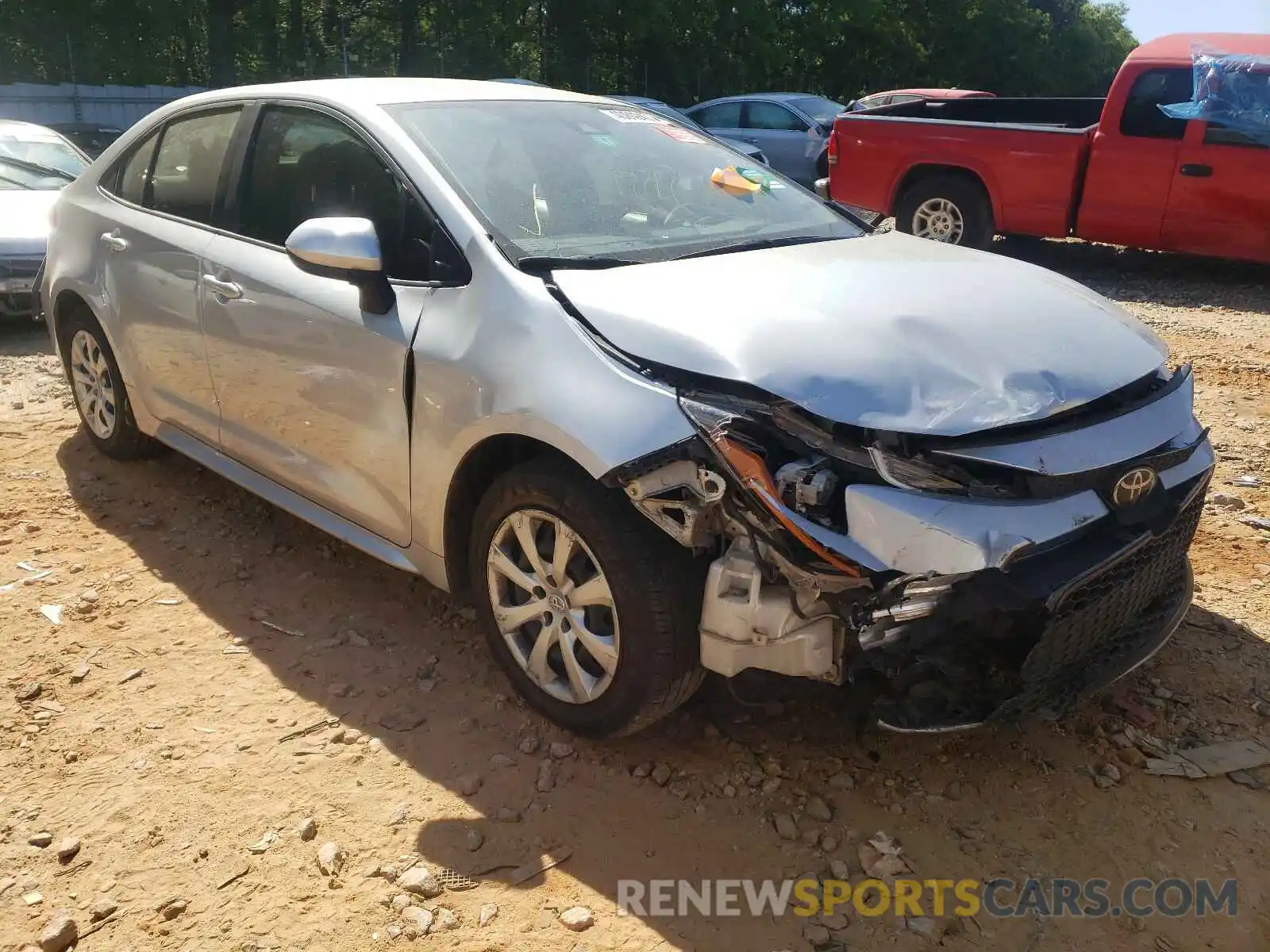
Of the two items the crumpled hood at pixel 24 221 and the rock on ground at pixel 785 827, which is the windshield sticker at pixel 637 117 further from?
the crumpled hood at pixel 24 221

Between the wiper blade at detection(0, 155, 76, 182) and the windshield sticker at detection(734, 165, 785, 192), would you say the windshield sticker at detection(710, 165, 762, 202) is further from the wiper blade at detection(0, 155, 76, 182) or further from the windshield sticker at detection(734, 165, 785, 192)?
the wiper blade at detection(0, 155, 76, 182)

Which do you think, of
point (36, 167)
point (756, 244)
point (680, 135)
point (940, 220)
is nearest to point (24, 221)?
point (36, 167)

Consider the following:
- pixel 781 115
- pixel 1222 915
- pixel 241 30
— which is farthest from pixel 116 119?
pixel 1222 915

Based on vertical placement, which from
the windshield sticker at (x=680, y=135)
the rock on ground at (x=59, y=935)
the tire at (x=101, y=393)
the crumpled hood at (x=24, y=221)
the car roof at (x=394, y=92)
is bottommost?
the rock on ground at (x=59, y=935)

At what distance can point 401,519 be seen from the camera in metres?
3.18

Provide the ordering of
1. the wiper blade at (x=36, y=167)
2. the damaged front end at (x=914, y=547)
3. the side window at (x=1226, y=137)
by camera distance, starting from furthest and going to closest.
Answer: the wiper blade at (x=36, y=167) → the side window at (x=1226, y=137) → the damaged front end at (x=914, y=547)

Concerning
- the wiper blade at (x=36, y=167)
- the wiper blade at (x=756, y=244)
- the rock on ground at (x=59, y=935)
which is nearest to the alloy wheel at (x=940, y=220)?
the wiper blade at (x=756, y=244)

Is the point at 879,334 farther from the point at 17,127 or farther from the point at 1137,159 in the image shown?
the point at 17,127

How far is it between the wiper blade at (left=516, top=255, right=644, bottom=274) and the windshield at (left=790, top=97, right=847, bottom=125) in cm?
1120

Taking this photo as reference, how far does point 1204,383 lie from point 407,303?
480 centimetres

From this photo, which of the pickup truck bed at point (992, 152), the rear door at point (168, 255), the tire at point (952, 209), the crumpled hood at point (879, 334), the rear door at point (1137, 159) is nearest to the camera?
the crumpled hood at point (879, 334)

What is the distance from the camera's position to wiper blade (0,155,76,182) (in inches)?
335

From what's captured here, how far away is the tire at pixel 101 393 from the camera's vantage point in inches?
183

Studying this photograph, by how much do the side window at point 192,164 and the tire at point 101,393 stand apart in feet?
2.58
